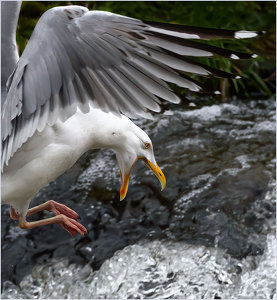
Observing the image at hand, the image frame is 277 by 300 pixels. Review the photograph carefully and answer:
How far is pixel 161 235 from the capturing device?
270cm

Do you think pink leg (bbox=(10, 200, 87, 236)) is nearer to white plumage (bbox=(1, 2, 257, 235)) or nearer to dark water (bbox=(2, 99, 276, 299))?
white plumage (bbox=(1, 2, 257, 235))

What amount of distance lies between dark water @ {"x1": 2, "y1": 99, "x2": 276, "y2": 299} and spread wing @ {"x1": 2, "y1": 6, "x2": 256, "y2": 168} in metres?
1.21

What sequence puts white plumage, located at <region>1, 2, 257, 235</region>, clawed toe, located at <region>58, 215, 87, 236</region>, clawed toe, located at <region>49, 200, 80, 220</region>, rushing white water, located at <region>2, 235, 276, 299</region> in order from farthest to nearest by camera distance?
rushing white water, located at <region>2, 235, 276, 299</region>, clawed toe, located at <region>49, 200, 80, 220</region>, clawed toe, located at <region>58, 215, 87, 236</region>, white plumage, located at <region>1, 2, 257, 235</region>

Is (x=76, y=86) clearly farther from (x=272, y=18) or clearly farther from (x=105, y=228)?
(x=272, y=18)

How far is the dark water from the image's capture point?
2.56 meters

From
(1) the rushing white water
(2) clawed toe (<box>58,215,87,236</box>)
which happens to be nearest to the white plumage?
(2) clawed toe (<box>58,215,87,236</box>)

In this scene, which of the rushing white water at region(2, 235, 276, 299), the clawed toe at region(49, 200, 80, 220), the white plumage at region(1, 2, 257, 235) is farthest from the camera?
the rushing white water at region(2, 235, 276, 299)

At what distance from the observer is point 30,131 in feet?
4.95

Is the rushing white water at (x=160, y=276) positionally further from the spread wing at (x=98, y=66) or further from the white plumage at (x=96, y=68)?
the spread wing at (x=98, y=66)

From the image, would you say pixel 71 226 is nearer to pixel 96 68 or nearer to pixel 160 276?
pixel 96 68

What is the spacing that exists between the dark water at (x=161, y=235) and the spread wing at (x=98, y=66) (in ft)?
3.98

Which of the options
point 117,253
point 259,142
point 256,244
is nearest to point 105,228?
point 117,253

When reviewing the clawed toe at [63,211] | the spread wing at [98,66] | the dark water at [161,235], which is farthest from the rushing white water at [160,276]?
the spread wing at [98,66]

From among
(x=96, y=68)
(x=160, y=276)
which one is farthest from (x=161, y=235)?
(x=96, y=68)
